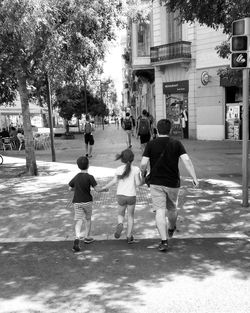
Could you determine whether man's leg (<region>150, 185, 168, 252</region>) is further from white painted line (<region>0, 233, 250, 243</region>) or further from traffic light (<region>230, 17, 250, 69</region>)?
traffic light (<region>230, 17, 250, 69</region>)

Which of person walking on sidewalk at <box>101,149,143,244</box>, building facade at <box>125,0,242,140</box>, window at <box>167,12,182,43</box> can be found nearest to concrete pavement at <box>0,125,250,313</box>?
person walking on sidewalk at <box>101,149,143,244</box>

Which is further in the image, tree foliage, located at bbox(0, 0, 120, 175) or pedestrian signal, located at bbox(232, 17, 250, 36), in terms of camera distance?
tree foliage, located at bbox(0, 0, 120, 175)

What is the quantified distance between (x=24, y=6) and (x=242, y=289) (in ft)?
25.9

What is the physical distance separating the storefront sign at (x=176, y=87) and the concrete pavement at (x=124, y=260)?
53.9 feet

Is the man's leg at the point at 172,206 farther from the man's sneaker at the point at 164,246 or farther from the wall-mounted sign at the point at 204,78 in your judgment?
the wall-mounted sign at the point at 204,78

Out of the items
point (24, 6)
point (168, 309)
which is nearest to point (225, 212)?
point (168, 309)

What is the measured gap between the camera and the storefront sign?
1015 inches

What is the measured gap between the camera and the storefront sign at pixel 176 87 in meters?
25.8

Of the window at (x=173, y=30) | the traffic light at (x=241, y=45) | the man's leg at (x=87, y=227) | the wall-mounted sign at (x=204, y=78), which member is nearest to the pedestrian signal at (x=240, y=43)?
the traffic light at (x=241, y=45)

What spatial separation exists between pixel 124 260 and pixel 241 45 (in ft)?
14.7

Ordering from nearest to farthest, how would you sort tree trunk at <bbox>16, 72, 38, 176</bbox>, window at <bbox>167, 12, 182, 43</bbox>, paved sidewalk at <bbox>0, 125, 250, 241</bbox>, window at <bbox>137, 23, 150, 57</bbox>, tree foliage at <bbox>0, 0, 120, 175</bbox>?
paved sidewalk at <bbox>0, 125, 250, 241</bbox> → tree foliage at <bbox>0, 0, 120, 175</bbox> → tree trunk at <bbox>16, 72, 38, 176</bbox> → window at <bbox>167, 12, 182, 43</bbox> → window at <bbox>137, 23, 150, 57</bbox>

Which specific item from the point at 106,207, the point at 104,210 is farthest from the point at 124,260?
the point at 106,207

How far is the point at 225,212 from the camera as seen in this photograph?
7945 millimetres

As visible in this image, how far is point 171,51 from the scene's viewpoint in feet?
84.3
